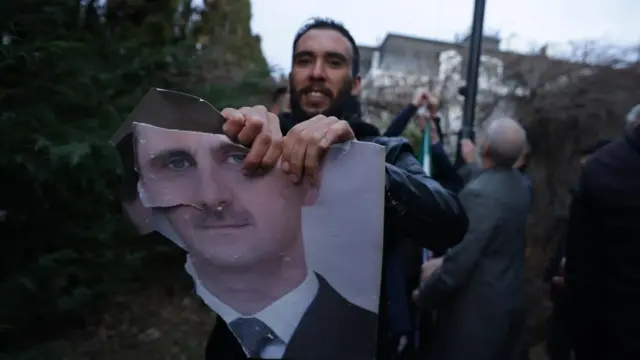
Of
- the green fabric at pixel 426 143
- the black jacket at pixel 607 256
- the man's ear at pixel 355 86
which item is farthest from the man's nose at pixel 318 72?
the green fabric at pixel 426 143

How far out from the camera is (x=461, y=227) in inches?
54.2

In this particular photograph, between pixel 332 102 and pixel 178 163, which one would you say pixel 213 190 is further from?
pixel 332 102

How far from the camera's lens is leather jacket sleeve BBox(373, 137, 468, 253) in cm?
123

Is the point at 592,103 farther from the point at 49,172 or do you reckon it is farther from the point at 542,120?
the point at 49,172

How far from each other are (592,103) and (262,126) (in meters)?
6.19

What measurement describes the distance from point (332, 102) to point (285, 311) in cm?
50

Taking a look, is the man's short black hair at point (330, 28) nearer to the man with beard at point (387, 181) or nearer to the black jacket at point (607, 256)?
the man with beard at point (387, 181)

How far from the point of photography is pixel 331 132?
103 centimetres

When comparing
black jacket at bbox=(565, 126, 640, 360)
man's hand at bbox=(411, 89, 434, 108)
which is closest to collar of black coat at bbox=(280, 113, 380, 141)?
black jacket at bbox=(565, 126, 640, 360)

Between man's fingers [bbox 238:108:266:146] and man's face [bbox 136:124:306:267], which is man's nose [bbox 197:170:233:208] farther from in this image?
man's fingers [bbox 238:108:266:146]

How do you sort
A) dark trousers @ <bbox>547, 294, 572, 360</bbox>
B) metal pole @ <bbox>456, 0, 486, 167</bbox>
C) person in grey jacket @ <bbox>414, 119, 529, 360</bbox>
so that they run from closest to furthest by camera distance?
dark trousers @ <bbox>547, 294, 572, 360</bbox> → person in grey jacket @ <bbox>414, 119, 529, 360</bbox> → metal pole @ <bbox>456, 0, 486, 167</bbox>

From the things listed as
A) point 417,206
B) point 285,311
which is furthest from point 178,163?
point 417,206

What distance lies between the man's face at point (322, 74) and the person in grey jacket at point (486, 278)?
66.3 inches

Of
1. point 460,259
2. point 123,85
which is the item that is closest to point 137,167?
point 460,259
